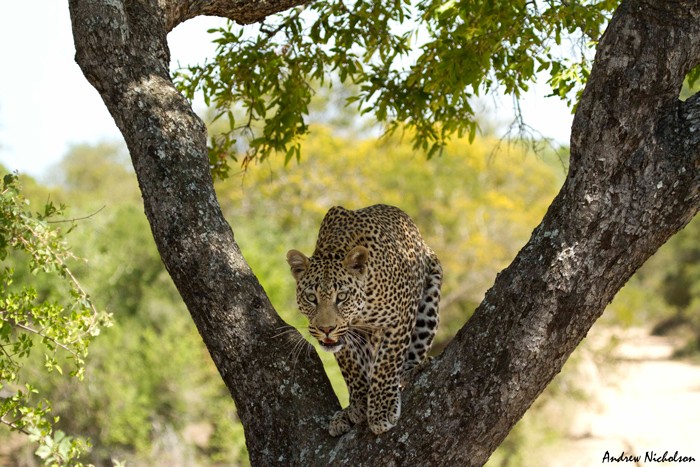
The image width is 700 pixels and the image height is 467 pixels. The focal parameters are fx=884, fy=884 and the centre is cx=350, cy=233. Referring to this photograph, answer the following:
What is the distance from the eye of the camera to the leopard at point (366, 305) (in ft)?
16.2

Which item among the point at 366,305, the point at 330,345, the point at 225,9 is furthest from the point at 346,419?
the point at 225,9

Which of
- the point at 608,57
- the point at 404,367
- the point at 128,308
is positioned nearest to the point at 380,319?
the point at 404,367

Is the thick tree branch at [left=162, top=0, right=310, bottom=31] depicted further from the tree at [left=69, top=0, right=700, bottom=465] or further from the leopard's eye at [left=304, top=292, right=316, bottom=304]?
the leopard's eye at [left=304, top=292, right=316, bottom=304]

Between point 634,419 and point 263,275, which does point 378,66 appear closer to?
point 263,275

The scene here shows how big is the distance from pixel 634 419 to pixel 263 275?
10163 mm

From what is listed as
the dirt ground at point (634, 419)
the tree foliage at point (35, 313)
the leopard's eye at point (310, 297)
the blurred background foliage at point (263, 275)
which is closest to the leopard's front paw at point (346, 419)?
the leopard's eye at point (310, 297)

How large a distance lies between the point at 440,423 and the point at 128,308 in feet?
63.7

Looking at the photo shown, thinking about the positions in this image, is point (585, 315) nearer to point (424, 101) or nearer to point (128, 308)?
point (424, 101)

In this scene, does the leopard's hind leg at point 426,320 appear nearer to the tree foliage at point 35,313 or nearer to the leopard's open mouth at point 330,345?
the leopard's open mouth at point 330,345

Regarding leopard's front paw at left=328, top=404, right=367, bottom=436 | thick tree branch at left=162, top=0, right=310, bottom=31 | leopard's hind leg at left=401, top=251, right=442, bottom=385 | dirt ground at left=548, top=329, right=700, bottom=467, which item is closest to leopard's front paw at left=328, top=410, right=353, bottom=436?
leopard's front paw at left=328, top=404, right=367, bottom=436

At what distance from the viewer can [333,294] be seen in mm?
5039

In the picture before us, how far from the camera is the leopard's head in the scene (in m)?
4.96

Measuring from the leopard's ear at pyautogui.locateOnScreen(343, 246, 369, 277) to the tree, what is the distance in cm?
74

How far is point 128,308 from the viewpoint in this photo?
2256cm
